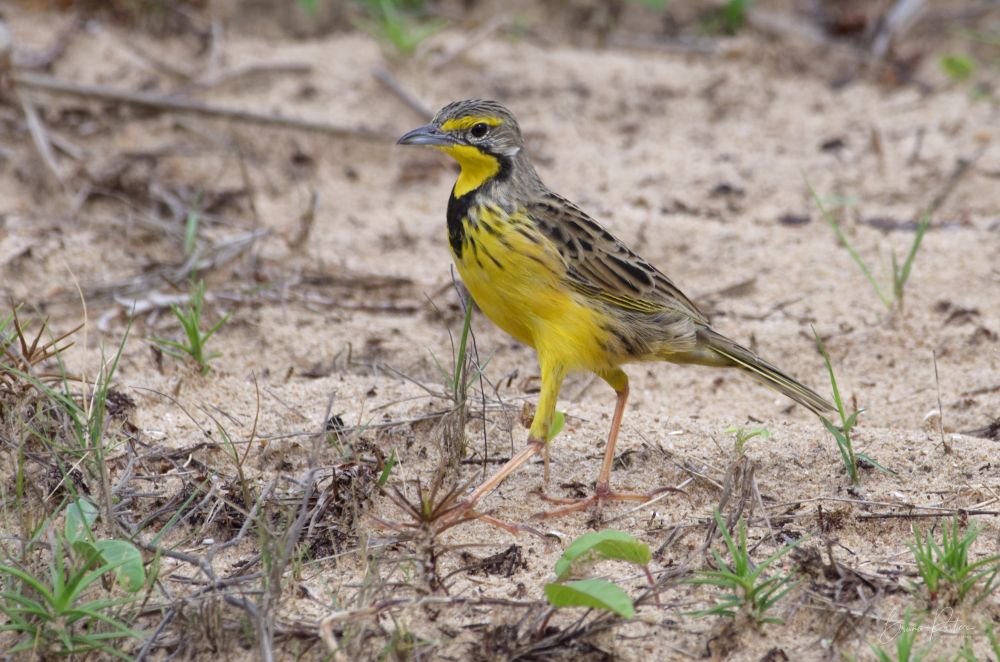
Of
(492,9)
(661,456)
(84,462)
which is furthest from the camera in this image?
(492,9)

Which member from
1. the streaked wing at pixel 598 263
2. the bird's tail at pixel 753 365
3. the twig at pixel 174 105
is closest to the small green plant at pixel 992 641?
the bird's tail at pixel 753 365

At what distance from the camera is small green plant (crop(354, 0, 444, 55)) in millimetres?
9352

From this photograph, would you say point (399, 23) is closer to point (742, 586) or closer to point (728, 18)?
point (728, 18)

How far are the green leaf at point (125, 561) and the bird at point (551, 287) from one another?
45.3 inches

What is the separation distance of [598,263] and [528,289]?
0.40 metres

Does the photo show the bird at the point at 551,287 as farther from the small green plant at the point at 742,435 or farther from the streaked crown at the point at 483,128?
the small green plant at the point at 742,435

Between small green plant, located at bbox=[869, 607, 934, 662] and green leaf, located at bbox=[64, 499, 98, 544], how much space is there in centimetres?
244

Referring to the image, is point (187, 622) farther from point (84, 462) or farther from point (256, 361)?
point (256, 361)

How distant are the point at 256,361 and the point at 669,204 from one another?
322cm

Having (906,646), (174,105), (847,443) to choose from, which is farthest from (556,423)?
(174,105)

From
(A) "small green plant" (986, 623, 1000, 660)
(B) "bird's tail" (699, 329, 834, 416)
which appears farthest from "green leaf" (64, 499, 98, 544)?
(A) "small green plant" (986, 623, 1000, 660)

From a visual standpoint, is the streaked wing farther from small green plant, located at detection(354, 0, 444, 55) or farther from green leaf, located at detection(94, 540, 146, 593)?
small green plant, located at detection(354, 0, 444, 55)

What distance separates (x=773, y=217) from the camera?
7801 mm

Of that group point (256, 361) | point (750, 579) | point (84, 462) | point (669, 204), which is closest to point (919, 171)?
point (669, 204)
